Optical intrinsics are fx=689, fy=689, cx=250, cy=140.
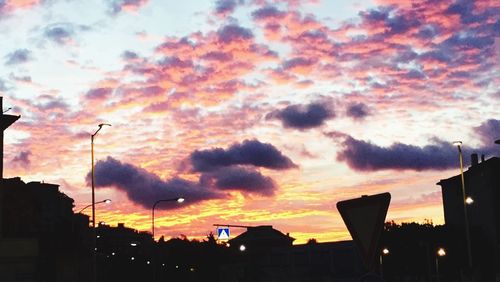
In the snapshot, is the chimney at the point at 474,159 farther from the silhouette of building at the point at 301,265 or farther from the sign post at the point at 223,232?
the sign post at the point at 223,232

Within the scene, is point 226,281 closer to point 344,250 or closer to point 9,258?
point 344,250

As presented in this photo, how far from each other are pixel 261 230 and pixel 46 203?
72.7 metres

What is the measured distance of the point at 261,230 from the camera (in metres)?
179

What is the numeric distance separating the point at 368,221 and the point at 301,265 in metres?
85.6

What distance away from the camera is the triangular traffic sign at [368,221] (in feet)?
19.0

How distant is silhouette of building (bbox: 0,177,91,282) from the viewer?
5291 cm

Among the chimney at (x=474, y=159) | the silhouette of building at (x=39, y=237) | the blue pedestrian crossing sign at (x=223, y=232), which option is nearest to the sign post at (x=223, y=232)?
the blue pedestrian crossing sign at (x=223, y=232)

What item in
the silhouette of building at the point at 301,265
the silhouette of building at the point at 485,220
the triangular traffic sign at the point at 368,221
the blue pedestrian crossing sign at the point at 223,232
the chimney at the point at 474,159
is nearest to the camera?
the triangular traffic sign at the point at 368,221

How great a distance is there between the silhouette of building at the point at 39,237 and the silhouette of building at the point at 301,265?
21905mm

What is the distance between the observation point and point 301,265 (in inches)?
3536

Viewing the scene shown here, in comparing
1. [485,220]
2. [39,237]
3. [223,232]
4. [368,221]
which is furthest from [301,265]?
[368,221]

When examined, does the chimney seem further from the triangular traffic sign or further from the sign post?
the triangular traffic sign

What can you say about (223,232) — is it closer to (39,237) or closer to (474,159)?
(39,237)

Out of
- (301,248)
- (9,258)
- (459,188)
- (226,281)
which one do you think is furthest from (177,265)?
(9,258)
